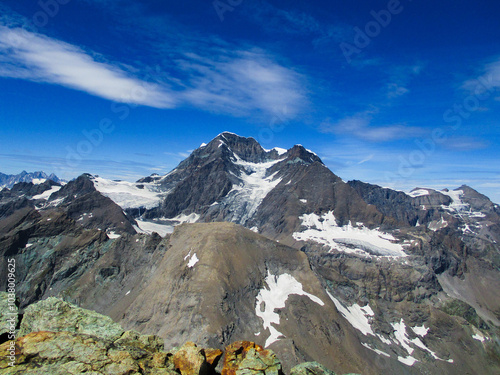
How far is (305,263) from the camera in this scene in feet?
292

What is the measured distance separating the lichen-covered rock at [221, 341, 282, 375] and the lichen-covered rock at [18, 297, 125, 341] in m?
6.50

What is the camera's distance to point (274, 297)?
75625mm

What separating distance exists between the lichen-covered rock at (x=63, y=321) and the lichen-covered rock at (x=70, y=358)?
216 cm

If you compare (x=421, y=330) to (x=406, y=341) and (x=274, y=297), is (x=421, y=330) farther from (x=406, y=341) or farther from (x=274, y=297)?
(x=274, y=297)

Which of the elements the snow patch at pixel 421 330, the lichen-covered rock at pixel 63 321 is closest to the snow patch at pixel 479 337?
the snow patch at pixel 421 330

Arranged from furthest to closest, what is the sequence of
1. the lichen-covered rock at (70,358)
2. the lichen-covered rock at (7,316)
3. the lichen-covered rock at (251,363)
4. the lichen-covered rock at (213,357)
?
the lichen-covered rock at (213,357) < the lichen-covered rock at (251,363) < the lichen-covered rock at (7,316) < the lichen-covered rock at (70,358)

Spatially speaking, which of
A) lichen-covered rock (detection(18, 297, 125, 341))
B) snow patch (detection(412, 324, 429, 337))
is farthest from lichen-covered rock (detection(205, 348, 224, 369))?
snow patch (detection(412, 324, 429, 337))

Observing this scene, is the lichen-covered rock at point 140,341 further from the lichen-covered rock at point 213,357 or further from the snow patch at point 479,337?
the snow patch at point 479,337

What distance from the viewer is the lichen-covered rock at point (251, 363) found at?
51.4ft

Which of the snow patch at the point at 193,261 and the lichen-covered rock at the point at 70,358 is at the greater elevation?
the lichen-covered rock at the point at 70,358

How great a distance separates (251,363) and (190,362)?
3.72 meters

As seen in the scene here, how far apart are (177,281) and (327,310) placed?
133ft

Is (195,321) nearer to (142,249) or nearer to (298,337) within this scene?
(298,337)

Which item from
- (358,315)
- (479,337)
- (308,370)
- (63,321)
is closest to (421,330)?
(479,337)
